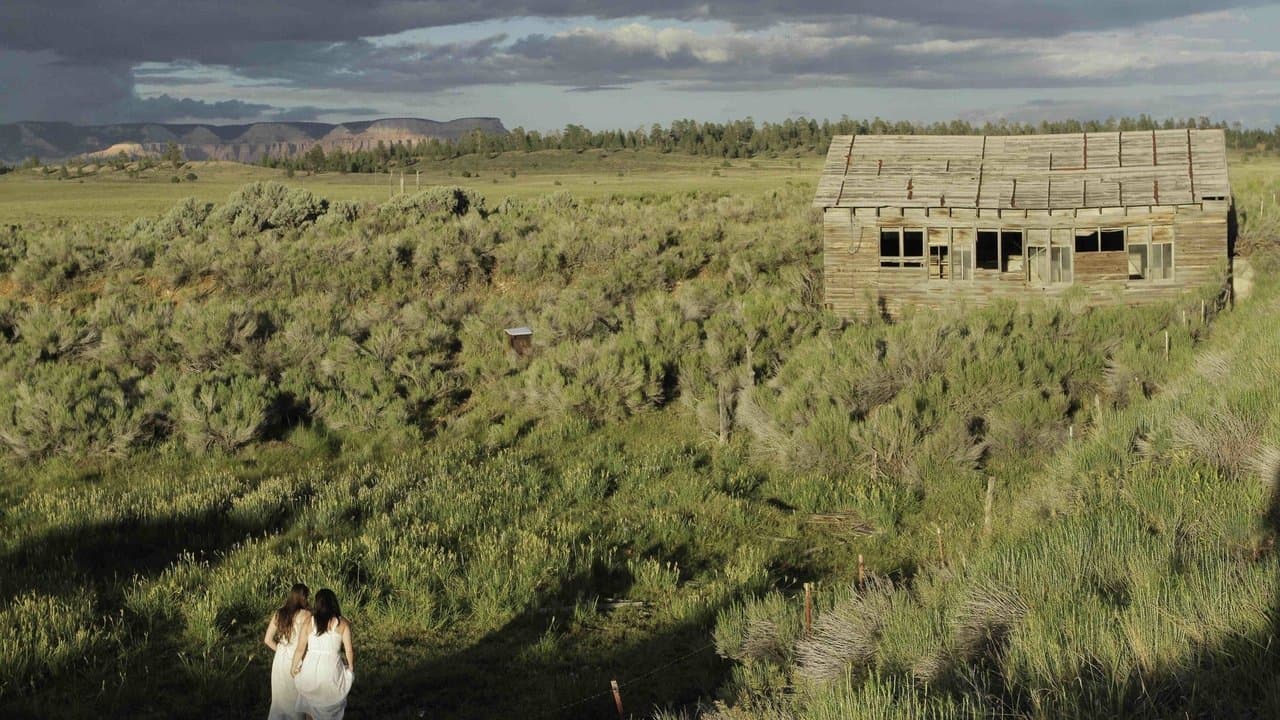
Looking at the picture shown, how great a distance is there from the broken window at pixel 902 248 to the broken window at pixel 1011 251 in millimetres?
1764

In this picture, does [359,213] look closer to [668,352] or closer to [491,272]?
[491,272]

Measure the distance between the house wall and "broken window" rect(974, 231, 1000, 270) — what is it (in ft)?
5.36

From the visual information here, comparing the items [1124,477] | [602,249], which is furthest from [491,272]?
[1124,477]

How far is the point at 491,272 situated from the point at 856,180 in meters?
10.1

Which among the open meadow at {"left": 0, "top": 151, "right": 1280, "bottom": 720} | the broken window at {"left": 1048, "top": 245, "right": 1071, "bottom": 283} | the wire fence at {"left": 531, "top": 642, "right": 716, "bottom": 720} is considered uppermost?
the broken window at {"left": 1048, "top": 245, "right": 1071, "bottom": 283}

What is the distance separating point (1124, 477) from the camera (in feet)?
25.8

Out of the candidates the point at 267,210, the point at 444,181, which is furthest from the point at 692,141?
the point at 267,210

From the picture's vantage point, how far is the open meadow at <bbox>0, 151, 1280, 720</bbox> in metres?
5.45

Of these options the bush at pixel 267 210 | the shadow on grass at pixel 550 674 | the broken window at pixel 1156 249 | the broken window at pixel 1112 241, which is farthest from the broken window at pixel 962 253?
the bush at pixel 267 210

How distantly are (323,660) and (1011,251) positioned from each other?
22.3 meters

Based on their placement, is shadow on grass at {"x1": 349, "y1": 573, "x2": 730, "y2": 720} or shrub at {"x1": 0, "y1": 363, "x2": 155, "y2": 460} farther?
shrub at {"x1": 0, "y1": 363, "x2": 155, "y2": 460}

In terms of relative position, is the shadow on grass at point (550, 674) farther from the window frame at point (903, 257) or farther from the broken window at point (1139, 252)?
the broken window at point (1139, 252)

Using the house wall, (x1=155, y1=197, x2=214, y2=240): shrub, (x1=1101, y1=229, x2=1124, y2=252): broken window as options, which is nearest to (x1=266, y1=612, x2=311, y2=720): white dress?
the house wall

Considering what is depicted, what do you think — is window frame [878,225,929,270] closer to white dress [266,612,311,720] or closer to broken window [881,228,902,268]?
broken window [881,228,902,268]
